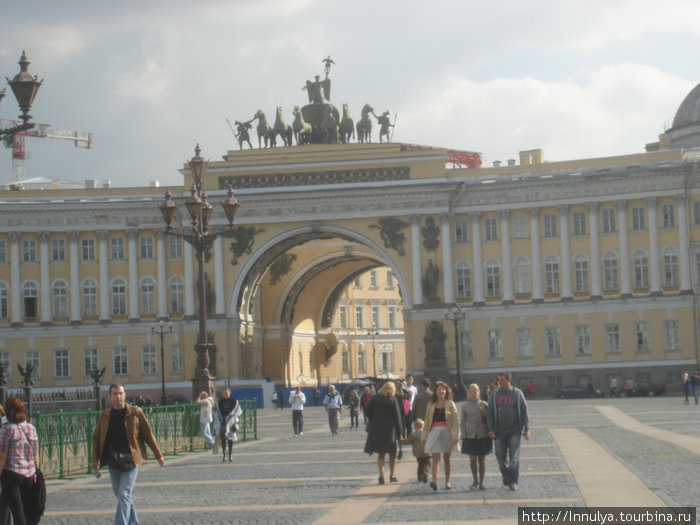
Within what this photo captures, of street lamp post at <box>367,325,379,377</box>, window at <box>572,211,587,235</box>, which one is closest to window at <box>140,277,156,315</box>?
window at <box>572,211,587,235</box>

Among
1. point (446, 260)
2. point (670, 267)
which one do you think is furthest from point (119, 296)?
point (670, 267)

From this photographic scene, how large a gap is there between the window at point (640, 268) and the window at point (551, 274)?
4270mm

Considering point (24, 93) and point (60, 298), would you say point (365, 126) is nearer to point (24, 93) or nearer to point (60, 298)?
point (60, 298)

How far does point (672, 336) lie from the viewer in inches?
2613

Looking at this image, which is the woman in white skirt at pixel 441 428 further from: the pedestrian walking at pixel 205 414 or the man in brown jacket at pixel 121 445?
the pedestrian walking at pixel 205 414

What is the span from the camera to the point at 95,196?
7162 centimetres

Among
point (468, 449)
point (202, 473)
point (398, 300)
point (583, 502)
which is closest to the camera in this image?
point (583, 502)

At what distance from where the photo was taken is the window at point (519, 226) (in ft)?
227

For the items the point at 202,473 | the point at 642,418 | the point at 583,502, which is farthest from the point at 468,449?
the point at 642,418

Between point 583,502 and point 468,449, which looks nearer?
point 583,502

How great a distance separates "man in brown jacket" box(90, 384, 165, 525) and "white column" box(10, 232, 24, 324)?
193 feet

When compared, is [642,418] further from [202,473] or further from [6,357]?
[6,357]

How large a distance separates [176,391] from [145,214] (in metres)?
10.5

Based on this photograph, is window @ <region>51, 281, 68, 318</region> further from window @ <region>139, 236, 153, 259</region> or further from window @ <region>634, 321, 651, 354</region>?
window @ <region>634, 321, 651, 354</region>
